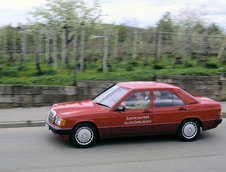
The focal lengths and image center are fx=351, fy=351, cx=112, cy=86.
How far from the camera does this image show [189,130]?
27.4ft

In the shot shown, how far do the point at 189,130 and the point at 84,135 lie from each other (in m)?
2.54

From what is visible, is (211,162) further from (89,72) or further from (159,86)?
(89,72)

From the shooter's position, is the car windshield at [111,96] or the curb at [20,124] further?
the curb at [20,124]

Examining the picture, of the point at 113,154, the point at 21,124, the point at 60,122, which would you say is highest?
the point at 60,122

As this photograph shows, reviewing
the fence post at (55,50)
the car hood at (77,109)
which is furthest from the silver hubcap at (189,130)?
the fence post at (55,50)

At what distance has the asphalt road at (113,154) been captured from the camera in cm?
645

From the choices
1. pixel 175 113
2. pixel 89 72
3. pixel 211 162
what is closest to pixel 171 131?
pixel 175 113

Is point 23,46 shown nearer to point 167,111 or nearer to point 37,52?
point 37,52

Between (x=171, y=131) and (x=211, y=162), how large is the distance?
1.53 metres

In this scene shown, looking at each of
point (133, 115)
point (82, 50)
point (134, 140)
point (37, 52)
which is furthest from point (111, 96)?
point (37, 52)

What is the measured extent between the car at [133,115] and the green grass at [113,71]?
14.0 ft

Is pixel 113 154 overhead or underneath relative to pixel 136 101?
underneath

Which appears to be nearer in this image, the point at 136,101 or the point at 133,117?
the point at 133,117

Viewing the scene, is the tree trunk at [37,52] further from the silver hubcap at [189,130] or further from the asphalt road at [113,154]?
the silver hubcap at [189,130]
